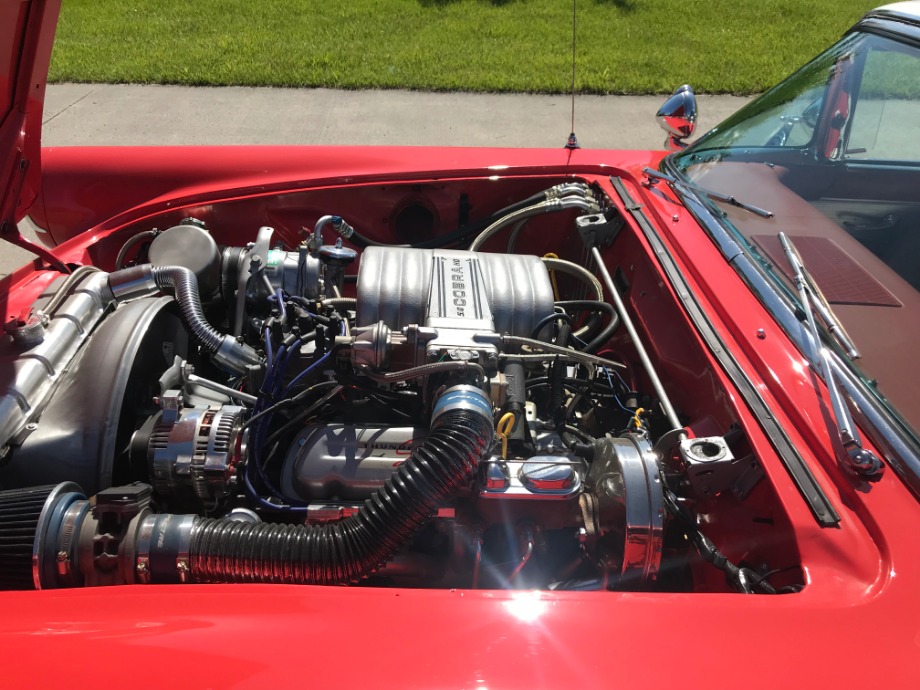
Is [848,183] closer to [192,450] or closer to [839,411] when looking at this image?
[839,411]

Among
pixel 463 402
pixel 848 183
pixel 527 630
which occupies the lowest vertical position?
pixel 527 630

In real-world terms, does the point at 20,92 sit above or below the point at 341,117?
below

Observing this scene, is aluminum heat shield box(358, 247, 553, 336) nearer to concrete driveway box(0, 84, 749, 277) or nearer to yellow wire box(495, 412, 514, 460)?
yellow wire box(495, 412, 514, 460)

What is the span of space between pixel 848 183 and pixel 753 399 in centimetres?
101

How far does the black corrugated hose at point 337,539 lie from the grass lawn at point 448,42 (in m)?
6.34

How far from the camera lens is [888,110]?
80.4 inches

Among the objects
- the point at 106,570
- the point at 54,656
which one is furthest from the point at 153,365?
the point at 54,656

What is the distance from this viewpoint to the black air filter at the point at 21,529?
1229 mm

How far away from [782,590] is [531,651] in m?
0.46

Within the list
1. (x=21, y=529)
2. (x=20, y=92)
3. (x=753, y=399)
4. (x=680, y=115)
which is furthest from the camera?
(x=680, y=115)

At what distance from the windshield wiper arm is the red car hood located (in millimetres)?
1961

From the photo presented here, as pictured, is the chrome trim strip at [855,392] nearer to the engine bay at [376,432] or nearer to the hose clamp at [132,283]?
the engine bay at [376,432]

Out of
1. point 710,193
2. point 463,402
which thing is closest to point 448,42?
point 710,193

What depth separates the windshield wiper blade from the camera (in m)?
1.88
